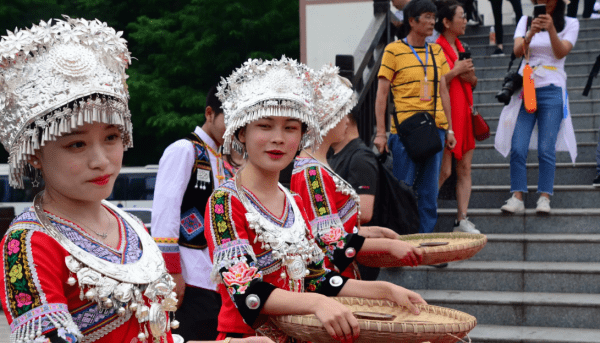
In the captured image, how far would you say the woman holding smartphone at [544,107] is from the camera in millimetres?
6297

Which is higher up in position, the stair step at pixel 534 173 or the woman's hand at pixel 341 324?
the woman's hand at pixel 341 324

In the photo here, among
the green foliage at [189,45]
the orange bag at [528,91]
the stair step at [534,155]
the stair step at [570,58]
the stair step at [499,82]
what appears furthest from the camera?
the green foliage at [189,45]

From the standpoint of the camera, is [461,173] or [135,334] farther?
[461,173]

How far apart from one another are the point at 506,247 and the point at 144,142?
64.1 feet

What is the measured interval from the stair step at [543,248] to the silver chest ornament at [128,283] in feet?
16.1

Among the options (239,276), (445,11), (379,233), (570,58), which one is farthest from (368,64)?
(239,276)

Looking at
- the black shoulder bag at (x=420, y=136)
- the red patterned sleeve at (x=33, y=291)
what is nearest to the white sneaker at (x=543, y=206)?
the black shoulder bag at (x=420, y=136)

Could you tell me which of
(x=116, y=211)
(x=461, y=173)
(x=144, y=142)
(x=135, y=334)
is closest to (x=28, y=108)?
(x=116, y=211)

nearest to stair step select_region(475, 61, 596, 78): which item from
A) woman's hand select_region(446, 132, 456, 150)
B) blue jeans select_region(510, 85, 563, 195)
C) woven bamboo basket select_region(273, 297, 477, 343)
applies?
blue jeans select_region(510, 85, 563, 195)

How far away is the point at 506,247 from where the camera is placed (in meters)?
6.33

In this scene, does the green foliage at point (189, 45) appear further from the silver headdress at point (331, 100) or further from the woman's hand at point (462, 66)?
the silver headdress at point (331, 100)

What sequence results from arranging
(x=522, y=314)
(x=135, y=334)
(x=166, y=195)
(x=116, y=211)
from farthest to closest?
(x=522, y=314)
(x=166, y=195)
(x=116, y=211)
(x=135, y=334)

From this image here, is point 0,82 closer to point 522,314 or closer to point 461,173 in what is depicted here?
point 522,314

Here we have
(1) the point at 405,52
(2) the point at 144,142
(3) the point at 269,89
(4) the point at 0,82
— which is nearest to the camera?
(4) the point at 0,82
